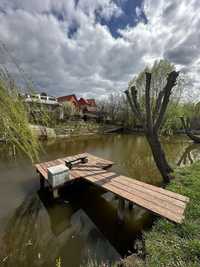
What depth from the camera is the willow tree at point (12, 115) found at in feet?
5.30

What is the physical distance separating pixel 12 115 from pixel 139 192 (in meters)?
3.43

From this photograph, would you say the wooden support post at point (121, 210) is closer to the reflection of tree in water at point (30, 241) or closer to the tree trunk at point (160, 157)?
the reflection of tree in water at point (30, 241)

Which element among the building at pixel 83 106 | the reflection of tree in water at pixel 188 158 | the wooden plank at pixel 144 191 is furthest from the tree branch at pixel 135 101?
the building at pixel 83 106

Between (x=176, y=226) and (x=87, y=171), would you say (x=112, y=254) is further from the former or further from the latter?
(x=87, y=171)

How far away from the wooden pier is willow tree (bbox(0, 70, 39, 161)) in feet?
9.12

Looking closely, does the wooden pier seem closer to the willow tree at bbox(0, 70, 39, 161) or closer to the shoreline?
the shoreline

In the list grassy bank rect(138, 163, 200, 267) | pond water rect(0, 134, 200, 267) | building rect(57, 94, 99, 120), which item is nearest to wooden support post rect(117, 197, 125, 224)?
pond water rect(0, 134, 200, 267)

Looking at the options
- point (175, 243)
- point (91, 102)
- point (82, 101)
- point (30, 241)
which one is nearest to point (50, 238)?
point (30, 241)

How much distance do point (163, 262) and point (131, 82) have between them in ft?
56.9

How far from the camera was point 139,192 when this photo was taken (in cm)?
401

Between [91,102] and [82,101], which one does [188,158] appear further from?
[91,102]

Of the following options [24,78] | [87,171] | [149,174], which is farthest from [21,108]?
[149,174]

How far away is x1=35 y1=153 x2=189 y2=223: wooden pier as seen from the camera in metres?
3.21

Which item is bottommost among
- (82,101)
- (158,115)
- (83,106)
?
(158,115)
